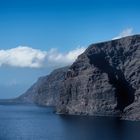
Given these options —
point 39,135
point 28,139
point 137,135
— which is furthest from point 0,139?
point 137,135

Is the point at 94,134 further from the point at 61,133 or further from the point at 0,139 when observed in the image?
the point at 0,139

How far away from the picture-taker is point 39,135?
182 meters

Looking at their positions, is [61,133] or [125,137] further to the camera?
[61,133]

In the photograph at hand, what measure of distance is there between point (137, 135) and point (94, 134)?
622 inches

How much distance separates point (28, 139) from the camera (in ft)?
549

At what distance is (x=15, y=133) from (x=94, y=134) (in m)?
29.2

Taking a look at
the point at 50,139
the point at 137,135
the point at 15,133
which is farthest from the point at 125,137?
the point at 15,133

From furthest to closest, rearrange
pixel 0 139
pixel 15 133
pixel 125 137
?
pixel 15 133 < pixel 125 137 < pixel 0 139

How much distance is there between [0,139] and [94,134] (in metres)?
37.9

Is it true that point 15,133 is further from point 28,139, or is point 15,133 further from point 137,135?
point 137,135

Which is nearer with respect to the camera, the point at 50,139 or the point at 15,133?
the point at 50,139

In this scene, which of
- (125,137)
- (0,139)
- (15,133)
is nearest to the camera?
(0,139)

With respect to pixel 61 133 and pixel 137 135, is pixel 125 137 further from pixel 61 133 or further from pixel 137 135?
pixel 61 133

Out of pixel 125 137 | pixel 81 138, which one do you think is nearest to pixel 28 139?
pixel 81 138
